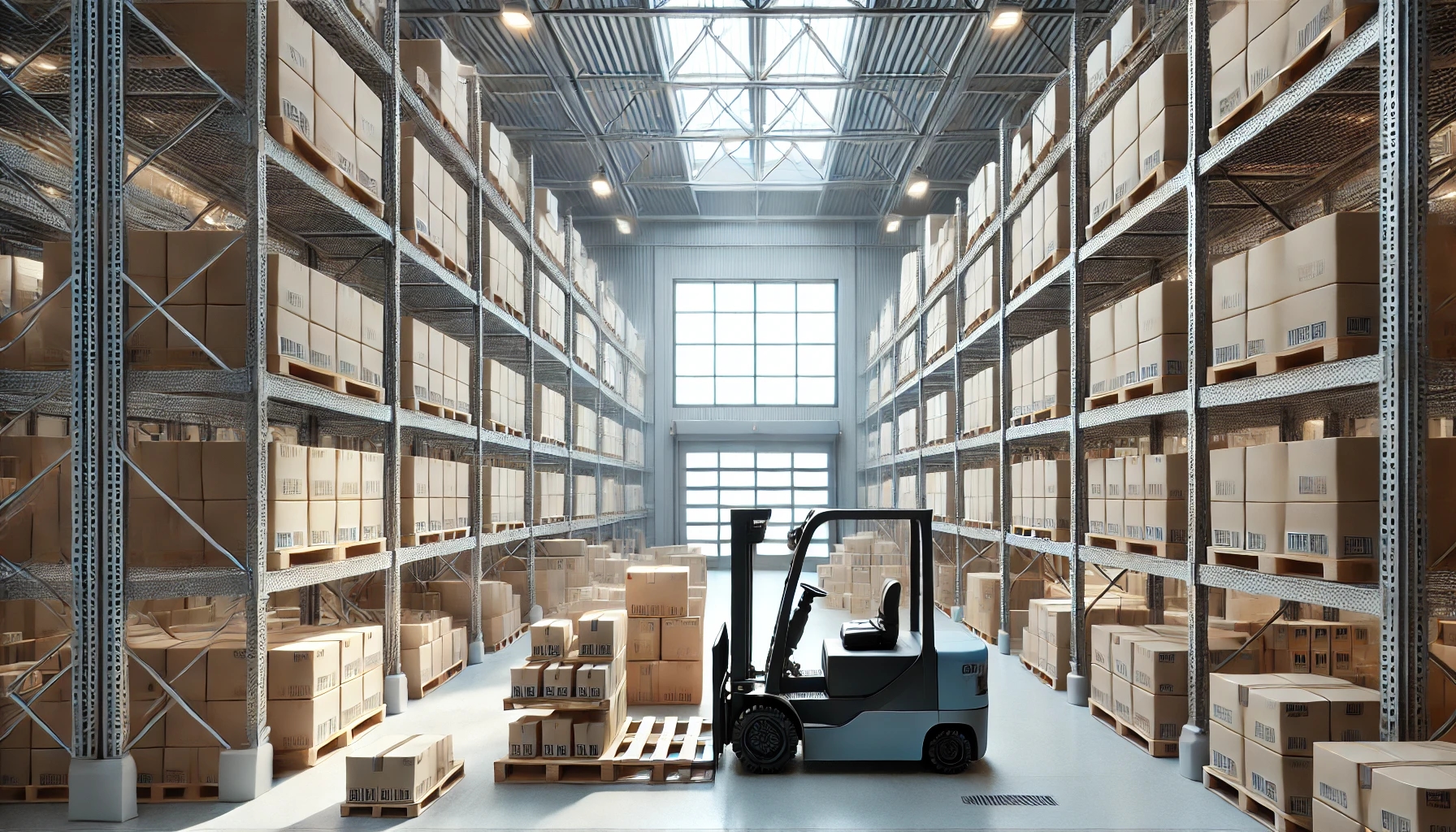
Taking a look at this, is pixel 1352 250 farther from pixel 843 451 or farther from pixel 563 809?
pixel 843 451

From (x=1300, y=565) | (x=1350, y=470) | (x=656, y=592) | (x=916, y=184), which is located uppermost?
(x=916, y=184)

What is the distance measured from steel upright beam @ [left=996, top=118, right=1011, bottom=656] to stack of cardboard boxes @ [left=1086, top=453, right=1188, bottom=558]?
254 cm

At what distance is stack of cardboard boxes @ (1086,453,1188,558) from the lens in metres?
6.99

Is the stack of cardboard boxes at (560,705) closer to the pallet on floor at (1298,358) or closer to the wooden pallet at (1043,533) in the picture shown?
the pallet on floor at (1298,358)

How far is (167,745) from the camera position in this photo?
586cm

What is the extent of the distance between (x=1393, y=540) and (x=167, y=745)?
6.85 m

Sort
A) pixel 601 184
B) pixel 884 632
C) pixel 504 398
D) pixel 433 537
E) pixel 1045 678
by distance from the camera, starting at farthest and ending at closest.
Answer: pixel 601 184, pixel 504 398, pixel 1045 678, pixel 433 537, pixel 884 632

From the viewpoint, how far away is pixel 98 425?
5.48m

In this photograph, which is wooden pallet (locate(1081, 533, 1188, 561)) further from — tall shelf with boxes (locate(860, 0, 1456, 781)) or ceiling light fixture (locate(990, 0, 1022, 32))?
ceiling light fixture (locate(990, 0, 1022, 32))

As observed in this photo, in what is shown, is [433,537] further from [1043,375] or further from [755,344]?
[755,344]

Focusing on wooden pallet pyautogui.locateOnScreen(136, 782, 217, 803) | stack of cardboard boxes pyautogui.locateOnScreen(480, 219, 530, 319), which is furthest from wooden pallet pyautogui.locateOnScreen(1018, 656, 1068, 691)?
stack of cardboard boxes pyautogui.locateOnScreen(480, 219, 530, 319)

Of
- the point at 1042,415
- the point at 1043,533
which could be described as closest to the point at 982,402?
the point at 1042,415

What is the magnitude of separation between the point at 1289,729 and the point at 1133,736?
2340 mm

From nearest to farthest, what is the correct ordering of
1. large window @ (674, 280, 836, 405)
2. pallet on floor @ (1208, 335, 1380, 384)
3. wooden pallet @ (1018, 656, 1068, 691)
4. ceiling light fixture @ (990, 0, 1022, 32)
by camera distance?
1. pallet on floor @ (1208, 335, 1380, 384)
2. wooden pallet @ (1018, 656, 1068, 691)
3. ceiling light fixture @ (990, 0, 1022, 32)
4. large window @ (674, 280, 836, 405)
